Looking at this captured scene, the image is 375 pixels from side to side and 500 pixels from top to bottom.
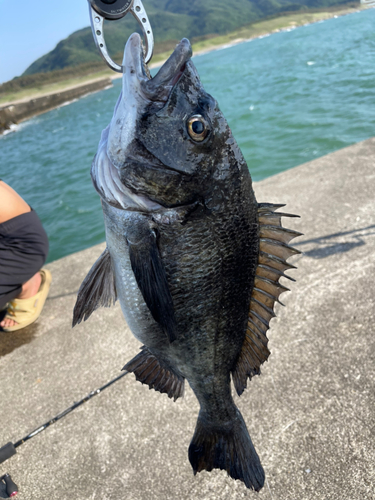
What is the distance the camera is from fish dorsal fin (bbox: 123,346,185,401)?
1655 millimetres

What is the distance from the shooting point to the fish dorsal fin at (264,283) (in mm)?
1445

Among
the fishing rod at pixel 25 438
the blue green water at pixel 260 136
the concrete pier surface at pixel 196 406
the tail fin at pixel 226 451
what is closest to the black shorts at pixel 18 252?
the concrete pier surface at pixel 196 406

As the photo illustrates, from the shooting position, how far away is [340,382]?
2594 mm

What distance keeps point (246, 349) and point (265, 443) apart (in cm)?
116

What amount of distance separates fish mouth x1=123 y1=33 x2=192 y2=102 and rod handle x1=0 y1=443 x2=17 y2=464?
249cm

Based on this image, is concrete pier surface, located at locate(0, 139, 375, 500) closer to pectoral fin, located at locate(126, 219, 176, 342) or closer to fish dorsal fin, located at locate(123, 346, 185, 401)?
fish dorsal fin, located at locate(123, 346, 185, 401)

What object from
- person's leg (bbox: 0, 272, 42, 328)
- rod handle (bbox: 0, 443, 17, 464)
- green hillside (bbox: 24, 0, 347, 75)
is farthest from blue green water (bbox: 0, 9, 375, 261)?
green hillside (bbox: 24, 0, 347, 75)

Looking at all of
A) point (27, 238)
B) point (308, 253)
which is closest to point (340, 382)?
point (308, 253)

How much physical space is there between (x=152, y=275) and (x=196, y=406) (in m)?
1.81

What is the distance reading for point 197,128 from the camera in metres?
1.26

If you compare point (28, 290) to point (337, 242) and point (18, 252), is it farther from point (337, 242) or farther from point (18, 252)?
point (337, 242)

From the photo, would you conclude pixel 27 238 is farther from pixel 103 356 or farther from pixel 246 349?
pixel 246 349

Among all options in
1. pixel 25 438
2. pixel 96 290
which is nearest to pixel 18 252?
pixel 25 438

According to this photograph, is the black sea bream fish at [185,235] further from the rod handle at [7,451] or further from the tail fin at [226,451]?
the rod handle at [7,451]
